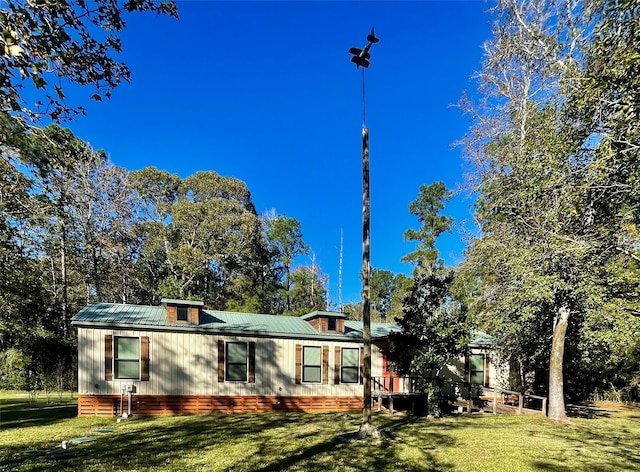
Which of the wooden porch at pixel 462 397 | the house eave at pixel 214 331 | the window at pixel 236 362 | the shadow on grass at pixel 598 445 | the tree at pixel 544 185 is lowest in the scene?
the wooden porch at pixel 462 397

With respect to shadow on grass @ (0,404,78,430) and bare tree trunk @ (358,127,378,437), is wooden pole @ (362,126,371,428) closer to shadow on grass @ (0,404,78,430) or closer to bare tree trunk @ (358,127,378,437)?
bare tree trunk @ (358,127,378,437)

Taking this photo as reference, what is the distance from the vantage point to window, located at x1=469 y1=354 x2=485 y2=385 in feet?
52.0

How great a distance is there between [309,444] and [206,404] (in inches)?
225

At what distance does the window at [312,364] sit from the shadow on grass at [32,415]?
7.15 metres

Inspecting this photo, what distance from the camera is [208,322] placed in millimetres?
13312

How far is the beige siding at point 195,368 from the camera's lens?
11.4 metres

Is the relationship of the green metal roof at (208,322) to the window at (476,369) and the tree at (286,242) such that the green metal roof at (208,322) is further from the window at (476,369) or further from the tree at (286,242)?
the tree at (286,242)

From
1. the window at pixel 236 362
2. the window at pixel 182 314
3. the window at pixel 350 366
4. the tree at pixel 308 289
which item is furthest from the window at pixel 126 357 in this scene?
the tree at pixel 308 289

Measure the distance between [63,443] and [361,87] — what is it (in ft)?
30.8

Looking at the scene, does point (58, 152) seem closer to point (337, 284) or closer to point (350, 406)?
point (350, 406)

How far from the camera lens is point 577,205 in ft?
23.4

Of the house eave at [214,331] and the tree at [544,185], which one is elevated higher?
the tree at [544,185]

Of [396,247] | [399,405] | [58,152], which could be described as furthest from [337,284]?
[58,152]

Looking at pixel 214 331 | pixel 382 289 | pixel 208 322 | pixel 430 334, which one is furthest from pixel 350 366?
pixel 382 289
